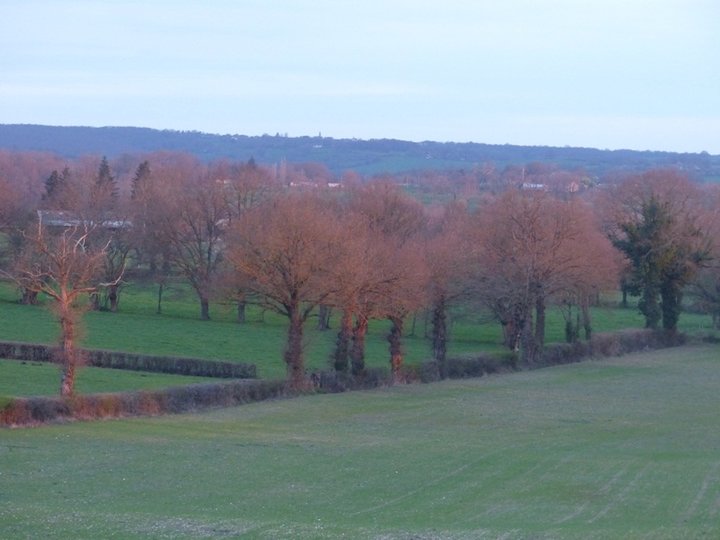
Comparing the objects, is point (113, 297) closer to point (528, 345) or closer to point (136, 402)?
point (528, 345)

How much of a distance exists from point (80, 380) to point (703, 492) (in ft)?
77.9

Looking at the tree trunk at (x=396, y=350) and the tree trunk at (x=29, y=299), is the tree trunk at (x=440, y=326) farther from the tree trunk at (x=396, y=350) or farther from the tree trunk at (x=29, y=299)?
the tree trunk at (x=29, y=299)

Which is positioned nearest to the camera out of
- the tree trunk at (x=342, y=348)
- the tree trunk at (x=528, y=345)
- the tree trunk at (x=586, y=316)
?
the tree trunk at (x=342, y=348)

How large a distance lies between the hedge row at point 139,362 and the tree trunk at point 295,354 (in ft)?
9.42

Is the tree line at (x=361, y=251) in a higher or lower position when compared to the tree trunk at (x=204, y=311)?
higher

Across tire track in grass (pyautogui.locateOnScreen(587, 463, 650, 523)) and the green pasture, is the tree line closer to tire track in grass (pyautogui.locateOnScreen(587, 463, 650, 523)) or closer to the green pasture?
the green pasture

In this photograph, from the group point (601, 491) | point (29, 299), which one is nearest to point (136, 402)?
point (601, 491)

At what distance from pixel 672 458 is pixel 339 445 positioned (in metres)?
8.27

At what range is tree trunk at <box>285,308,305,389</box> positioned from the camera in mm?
38312

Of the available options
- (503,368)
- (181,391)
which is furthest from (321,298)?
(503,368)

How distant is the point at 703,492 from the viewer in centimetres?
1928

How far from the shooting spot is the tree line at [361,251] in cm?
3831

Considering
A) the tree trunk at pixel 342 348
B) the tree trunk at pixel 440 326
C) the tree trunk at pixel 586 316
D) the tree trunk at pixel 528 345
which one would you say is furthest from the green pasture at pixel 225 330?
the tree trunk at pixel 586 316

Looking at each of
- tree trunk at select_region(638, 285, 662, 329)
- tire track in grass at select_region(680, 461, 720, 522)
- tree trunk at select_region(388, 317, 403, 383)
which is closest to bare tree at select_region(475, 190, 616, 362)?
tree trunk at select_region(388, 317, 403, 383)
